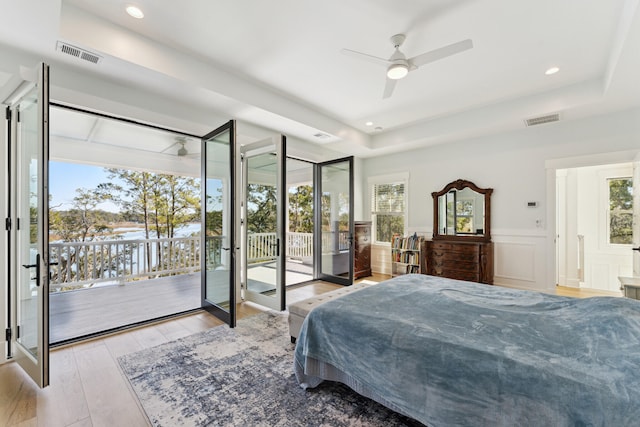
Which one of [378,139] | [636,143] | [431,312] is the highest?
[378,139]

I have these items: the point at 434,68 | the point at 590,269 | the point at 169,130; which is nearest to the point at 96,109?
the point at 169,130

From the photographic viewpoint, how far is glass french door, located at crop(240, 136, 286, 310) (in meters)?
3.82

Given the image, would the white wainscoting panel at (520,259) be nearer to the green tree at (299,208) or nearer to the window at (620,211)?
the window at (620,211)

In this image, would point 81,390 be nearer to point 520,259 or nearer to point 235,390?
point 235,390

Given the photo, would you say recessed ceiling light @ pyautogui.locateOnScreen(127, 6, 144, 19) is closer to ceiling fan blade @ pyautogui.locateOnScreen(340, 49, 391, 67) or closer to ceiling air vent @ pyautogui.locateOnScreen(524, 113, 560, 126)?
ceiling fan blade @ pyautogui.locateOnScreen(340, 49, 391, 67)

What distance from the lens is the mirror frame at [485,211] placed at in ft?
16.0

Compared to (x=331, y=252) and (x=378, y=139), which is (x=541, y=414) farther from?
(x=378, y=139)

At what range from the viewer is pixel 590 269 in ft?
16.5

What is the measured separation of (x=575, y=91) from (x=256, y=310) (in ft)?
16.8

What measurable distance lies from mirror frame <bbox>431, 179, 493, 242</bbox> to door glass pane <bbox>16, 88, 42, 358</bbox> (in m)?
5.39

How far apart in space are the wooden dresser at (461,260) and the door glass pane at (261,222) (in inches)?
115

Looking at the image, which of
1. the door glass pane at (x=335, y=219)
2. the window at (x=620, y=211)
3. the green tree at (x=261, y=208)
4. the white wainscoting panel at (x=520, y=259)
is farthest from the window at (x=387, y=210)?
the window at (x=620, y=211)

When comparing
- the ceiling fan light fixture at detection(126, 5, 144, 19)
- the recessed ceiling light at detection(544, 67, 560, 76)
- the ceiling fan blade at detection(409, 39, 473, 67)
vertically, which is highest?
the ceiling fan light fixture at detection(126, 5, 144, 19)

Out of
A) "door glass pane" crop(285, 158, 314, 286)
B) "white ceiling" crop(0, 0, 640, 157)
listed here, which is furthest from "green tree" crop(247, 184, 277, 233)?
"door glass pane" crop(285, 158, 314, 286)
